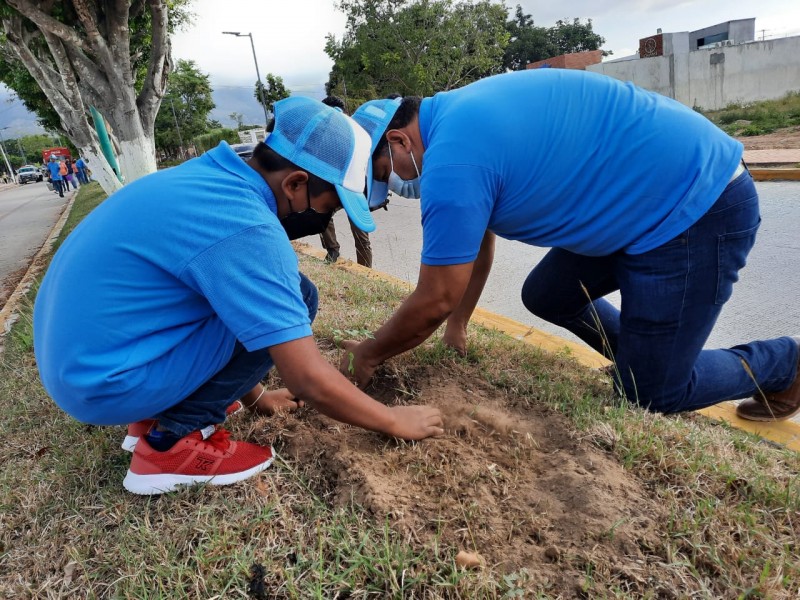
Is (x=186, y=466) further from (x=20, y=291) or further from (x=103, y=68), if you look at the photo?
(x=103, y=68)

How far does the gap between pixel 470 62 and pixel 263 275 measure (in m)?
27.5

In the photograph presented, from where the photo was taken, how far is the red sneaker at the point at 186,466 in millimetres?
1907

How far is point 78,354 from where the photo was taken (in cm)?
165

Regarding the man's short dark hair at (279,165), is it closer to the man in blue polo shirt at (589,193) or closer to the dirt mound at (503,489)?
the man in blue polo shirt at (589,193)

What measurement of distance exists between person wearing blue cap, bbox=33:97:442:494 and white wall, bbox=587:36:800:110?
23279 mm

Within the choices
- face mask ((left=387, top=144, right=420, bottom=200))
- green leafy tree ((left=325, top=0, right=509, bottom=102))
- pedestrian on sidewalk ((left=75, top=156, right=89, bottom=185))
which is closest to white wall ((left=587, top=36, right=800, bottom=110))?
green leafy tree ((left=325, top=0, right=509, bottom=102))

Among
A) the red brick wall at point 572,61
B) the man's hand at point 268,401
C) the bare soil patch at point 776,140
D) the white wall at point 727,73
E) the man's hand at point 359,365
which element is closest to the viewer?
the man's hand at point 359,365

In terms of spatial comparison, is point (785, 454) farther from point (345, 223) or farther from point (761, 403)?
point (345, 223)

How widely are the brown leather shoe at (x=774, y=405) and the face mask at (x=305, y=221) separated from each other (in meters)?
1.97

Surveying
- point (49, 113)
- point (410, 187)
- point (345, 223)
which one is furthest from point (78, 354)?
point (49, 113)

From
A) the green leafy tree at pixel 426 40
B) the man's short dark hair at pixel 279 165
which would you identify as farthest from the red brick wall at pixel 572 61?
the man's short dark hair at pixel 279 165

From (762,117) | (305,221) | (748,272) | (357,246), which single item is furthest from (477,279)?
(762,117)

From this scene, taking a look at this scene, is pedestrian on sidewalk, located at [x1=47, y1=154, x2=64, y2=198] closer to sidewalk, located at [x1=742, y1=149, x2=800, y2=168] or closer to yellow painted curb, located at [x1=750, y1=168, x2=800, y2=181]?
sidewalk, located at [x1=742, y1=149, x2=800, y2=168]

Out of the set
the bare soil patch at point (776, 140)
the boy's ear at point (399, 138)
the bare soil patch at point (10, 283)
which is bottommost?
the bare soil patch at point (776, 140)
